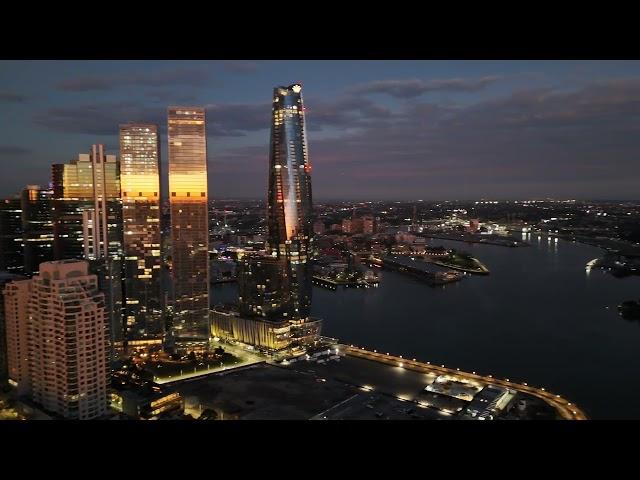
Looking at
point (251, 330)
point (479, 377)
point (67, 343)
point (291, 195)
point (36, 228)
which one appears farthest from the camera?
point (36, 228)

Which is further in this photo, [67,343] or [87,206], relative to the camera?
[87,206]

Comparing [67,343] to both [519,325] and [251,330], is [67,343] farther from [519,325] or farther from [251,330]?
[519,325]

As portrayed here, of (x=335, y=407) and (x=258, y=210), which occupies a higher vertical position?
(x=258, y=210)

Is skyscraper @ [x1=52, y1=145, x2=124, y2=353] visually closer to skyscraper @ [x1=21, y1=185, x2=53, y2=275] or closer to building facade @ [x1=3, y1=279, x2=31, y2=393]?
skyscraper @ [x1=21, y1=185, x2=53, y2=275]

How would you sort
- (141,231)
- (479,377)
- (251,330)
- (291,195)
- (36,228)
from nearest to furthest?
1. (479,377)
2. (251,330)
3. (141,231)
4. (291,195)
5. (36,228)

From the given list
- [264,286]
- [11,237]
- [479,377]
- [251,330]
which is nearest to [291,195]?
[264,286]

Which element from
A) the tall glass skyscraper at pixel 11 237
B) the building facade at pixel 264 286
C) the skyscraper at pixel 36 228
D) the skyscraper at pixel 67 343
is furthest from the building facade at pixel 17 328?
the tall glass skyscraper at pixel 11 237
